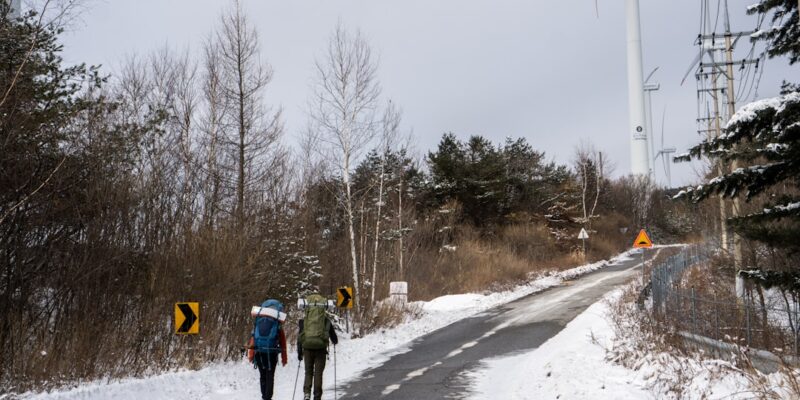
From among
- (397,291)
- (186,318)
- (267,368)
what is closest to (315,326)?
(267,368)

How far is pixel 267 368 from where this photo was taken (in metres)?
8.97

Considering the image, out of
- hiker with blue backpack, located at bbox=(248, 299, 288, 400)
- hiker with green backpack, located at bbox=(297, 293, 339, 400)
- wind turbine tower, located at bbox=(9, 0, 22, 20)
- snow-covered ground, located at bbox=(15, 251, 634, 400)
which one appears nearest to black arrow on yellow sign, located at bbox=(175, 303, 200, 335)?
snow-covered ground, located at bbox=(15, 251, 634, 400)

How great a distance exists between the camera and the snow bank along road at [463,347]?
10.5 metres

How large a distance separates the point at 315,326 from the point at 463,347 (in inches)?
289

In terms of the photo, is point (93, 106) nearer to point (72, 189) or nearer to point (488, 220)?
point (72, 189)

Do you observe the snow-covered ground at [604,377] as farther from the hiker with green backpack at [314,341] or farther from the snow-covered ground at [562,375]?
the hiker with green backpack at [314,341]

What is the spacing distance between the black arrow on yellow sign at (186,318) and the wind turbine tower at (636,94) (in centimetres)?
8635

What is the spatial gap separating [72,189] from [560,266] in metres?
37.7

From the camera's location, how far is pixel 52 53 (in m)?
12.1

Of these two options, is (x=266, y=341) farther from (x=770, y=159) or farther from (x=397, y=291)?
(x=397, y=291)

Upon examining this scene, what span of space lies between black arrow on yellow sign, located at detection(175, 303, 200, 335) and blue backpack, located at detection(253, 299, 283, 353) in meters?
2.44

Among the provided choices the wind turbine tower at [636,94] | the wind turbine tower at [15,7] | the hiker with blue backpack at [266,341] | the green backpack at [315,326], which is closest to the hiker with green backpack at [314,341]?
the green backpack at [315,326]

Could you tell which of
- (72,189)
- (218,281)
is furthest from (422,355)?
(72,189)

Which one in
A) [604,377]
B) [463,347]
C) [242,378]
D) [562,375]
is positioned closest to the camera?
[604,377]
